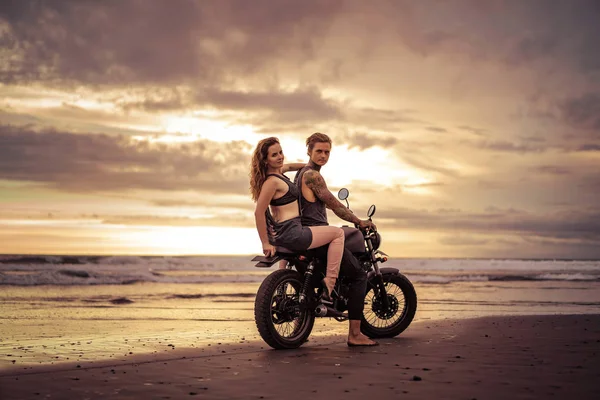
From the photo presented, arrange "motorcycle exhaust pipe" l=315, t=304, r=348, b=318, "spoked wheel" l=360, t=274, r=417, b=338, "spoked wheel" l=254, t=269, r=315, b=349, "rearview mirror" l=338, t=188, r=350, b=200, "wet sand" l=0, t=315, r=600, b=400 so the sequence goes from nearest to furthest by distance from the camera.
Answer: "wet sand" l=0, t=315, r=600, b=400, "spoked wheel" l=254, t=269, r=315, b=349, "motorcycle exhaust pipe" l=315, t=304, r=348, b=318, "rearview mirror" l=338, t=188, r=350, b=200, "spoked wheel" l=360, t=274, r=417, b=338

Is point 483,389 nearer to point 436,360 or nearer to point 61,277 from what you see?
point 436,360

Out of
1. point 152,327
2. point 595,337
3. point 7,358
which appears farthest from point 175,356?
point 595,337

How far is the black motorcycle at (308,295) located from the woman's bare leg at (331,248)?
0.21 meters

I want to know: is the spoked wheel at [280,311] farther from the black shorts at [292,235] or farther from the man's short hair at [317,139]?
the man's short hair at [317,139]

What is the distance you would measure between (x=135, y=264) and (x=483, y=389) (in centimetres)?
3798

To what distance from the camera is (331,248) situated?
736 centimetres

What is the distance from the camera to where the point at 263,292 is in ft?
23.2

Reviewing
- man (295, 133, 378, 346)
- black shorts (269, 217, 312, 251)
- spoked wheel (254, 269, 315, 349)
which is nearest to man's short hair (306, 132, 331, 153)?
man (295, 133, 378, 346)

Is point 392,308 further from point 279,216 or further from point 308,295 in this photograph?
point 279,216

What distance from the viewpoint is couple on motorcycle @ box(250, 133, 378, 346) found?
721cm

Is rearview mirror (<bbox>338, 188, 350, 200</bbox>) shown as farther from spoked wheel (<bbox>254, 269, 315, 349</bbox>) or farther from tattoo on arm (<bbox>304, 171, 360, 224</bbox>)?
spoked wheel (<bbox>254, 269, 315, 349</bbox>)

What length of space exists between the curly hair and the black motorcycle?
0.71 m

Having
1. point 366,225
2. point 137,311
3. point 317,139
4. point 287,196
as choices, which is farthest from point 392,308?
point 137,311

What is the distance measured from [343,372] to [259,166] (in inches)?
101
